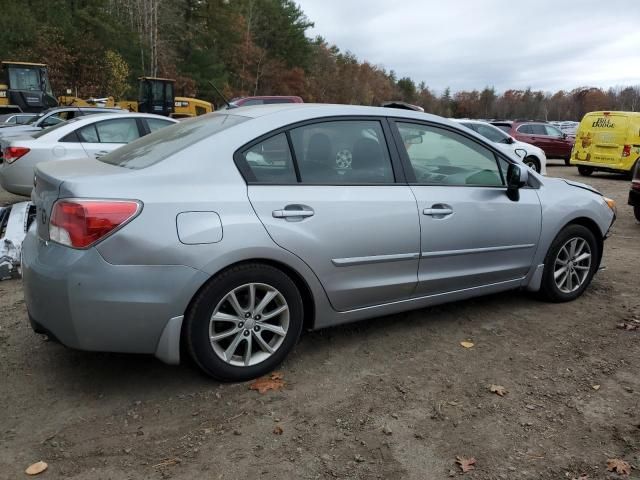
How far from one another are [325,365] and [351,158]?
132 cm

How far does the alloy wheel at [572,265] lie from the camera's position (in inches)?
176

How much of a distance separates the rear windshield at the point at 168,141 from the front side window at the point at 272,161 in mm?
235

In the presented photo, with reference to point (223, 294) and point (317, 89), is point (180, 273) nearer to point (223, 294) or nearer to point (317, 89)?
point (223, 294)

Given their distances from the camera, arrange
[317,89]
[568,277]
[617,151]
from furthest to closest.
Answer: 1. [317,89]
2. [617,151]
3. [568,277]

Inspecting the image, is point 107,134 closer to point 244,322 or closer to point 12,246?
point 12,246

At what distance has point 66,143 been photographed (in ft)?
25.9

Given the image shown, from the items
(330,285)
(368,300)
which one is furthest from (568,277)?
(330,285)

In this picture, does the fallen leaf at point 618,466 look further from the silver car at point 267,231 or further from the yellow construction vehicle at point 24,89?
the yellow construction vehicle at point 24,89

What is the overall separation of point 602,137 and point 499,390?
45.4ft

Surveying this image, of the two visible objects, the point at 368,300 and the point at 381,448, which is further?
the point at 368,300

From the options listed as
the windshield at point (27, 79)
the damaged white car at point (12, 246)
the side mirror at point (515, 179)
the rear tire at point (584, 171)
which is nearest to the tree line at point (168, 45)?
the windshield at point (27, 79)

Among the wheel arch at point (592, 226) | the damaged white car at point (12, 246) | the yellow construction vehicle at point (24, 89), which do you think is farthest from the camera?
the yellow construction vehicle at point (24, 89)

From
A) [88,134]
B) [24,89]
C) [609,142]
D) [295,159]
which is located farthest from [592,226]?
[24,89]

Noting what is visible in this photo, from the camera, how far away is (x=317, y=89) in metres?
69.2
